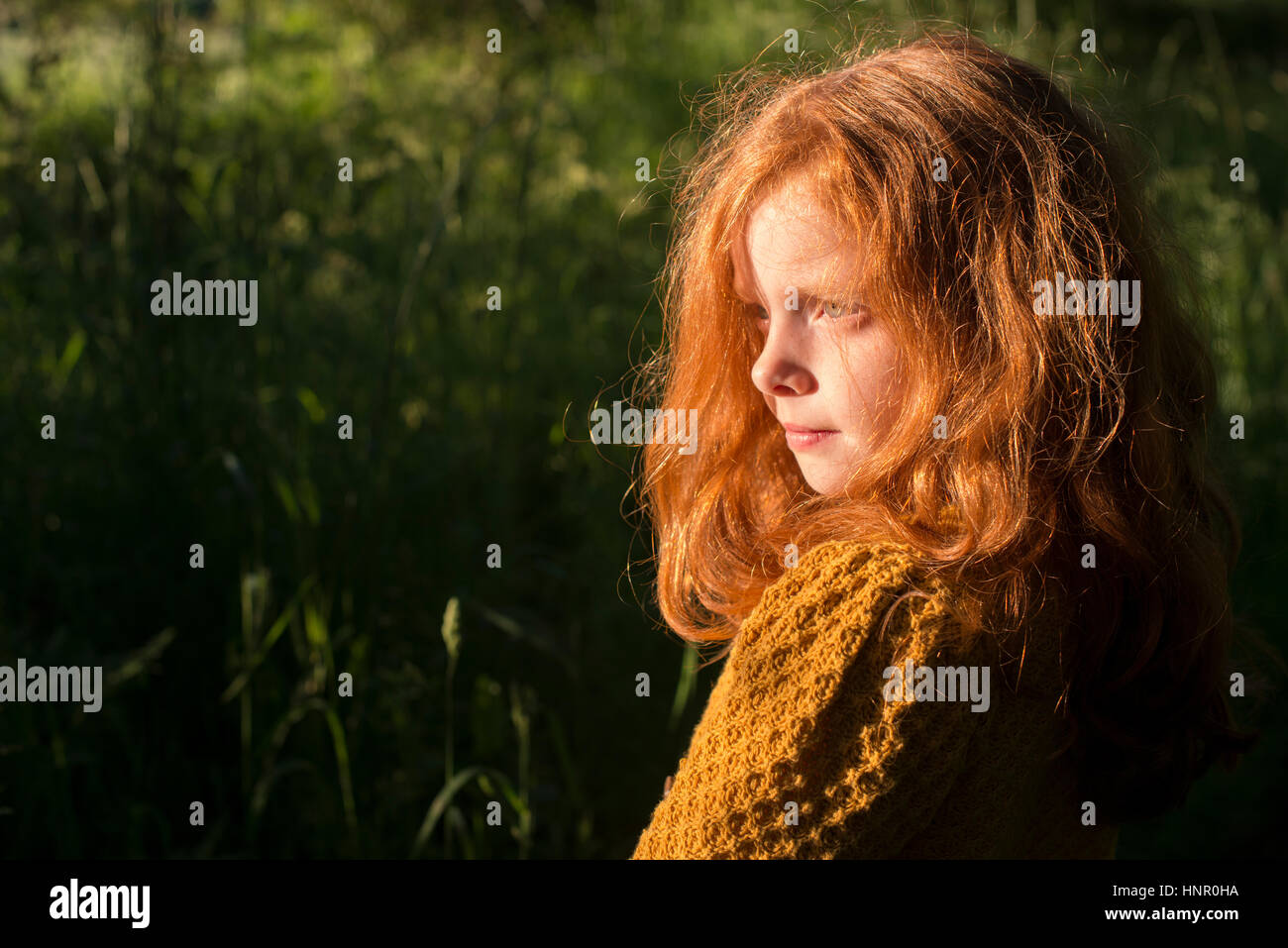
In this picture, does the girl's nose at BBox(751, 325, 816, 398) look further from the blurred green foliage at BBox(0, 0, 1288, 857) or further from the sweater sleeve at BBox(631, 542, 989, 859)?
the blurred green foliage at BBox(0, 0, 1288, 857)

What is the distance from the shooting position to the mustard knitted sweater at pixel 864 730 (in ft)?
3.15

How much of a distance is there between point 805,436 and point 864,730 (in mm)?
324

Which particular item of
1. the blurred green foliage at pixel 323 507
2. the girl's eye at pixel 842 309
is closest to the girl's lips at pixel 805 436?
the girl's eye at pixel 842 309

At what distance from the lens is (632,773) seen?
2.12 meters

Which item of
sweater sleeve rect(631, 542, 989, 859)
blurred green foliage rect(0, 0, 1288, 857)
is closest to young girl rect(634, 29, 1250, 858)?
sweater sleeve rect(631, 542, 989, 859)

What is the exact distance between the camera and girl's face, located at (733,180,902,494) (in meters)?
1.09

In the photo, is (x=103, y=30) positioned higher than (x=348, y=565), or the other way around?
(x=103, y=30)

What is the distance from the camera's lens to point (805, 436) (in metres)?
1.15

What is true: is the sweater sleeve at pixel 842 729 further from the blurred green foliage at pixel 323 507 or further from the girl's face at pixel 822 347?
the blurred green foliage at pixel 323 507

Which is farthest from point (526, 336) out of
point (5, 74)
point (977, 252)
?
point (5, 74)

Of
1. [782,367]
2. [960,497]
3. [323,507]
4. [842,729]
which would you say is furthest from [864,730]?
Result: [323,507]

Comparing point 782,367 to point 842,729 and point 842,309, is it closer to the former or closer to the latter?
point 842,309

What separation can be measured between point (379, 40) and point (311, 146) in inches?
28.1
